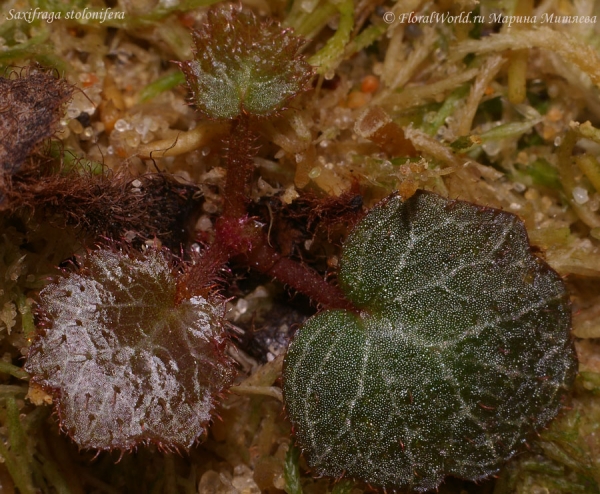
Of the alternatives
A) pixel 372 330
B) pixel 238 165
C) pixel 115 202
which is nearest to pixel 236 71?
pixel 238 165

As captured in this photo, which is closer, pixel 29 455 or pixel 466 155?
pixel 29 455

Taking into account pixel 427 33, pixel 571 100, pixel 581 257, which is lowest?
pixel 581 257

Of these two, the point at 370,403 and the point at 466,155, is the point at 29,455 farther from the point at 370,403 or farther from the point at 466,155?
the point at 466,155

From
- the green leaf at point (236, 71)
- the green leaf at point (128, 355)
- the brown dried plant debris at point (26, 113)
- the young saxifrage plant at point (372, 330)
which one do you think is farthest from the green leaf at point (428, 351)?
the brown dried plant debris at point (26, 113)

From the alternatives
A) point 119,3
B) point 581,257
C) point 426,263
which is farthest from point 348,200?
point 119,3

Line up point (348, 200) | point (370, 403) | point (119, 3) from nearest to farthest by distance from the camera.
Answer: point (370, 403) → point (348, 200) → point (119, 3)

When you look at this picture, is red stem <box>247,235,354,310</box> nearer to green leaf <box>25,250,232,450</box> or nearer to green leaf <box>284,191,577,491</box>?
green leaf <box>284,191,577,491</box>
